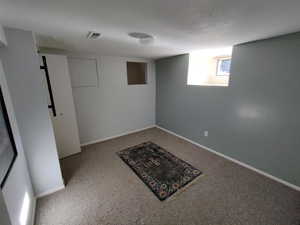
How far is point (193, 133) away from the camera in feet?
10.6

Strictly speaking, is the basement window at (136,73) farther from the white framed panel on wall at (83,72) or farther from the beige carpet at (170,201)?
the beige carpet at (170,201)

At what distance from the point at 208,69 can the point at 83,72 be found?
3.05 m

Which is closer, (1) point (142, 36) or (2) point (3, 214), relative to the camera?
(2) point (3, 214)

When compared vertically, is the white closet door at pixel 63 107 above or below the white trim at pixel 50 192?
above

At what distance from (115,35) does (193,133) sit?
2.65 metres

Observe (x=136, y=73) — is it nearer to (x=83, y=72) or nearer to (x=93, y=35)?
(x=83, y=72)

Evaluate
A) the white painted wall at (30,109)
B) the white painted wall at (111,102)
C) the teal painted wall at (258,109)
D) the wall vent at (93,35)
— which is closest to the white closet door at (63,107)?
the white painted wall at (111,102)

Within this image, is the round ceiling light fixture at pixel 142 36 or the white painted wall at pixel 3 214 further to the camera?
the round ceiling light fixture at pixel 142 36

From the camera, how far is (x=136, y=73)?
13.7ft

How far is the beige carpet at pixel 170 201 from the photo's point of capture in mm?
1471

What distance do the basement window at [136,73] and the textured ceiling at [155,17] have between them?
240 centimetres

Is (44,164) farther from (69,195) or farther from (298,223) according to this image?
(298,223)

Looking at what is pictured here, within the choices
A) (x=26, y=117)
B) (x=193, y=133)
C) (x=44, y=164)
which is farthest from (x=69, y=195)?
(x=193, y=133)

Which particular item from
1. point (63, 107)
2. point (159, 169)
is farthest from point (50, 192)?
point (159, 169)
